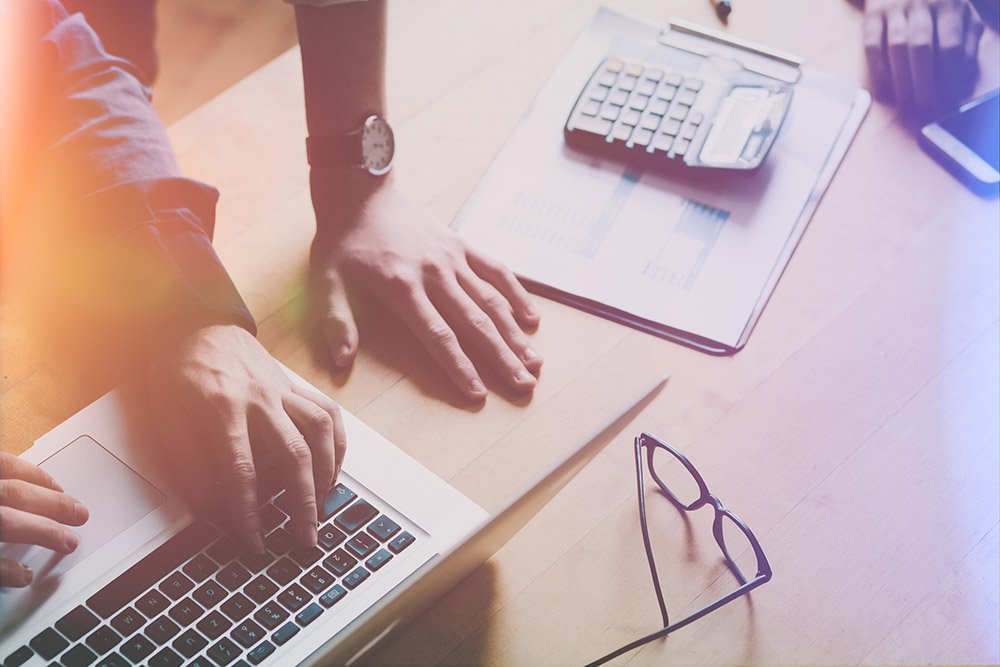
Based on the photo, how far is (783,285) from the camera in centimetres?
89

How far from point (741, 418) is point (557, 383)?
162 mm

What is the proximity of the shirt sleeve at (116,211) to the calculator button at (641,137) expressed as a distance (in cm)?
43

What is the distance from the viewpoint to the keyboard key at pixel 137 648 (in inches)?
24.1

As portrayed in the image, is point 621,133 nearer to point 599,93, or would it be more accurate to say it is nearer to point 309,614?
point 599,93

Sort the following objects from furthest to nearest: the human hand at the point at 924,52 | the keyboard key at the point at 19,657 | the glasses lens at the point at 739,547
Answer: the human hand at the point at 924,52 → the glasses lens at the point at 739,547 → the keyboard key at the point at 19,657

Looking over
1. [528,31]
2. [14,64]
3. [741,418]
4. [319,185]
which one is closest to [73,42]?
[14,64]

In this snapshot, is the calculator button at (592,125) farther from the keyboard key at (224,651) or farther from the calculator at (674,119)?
the keyboard key at (224,651)

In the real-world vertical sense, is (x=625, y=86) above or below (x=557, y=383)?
above

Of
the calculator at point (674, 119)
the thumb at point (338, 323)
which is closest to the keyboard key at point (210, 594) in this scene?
the thumb at point (338, 323)

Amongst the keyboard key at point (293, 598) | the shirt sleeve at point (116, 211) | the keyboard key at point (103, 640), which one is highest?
the shirt sleeve at point (116, 211)

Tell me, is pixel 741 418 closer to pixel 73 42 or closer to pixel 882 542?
pixel 882 542

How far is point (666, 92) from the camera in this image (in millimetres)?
999

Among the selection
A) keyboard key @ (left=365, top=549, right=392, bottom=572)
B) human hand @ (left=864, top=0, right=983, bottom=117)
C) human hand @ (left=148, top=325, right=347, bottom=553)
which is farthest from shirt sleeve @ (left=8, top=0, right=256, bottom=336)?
human hand @ (left=864, top=0, right=983, bottom=117)

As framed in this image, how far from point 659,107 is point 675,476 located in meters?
0.42
